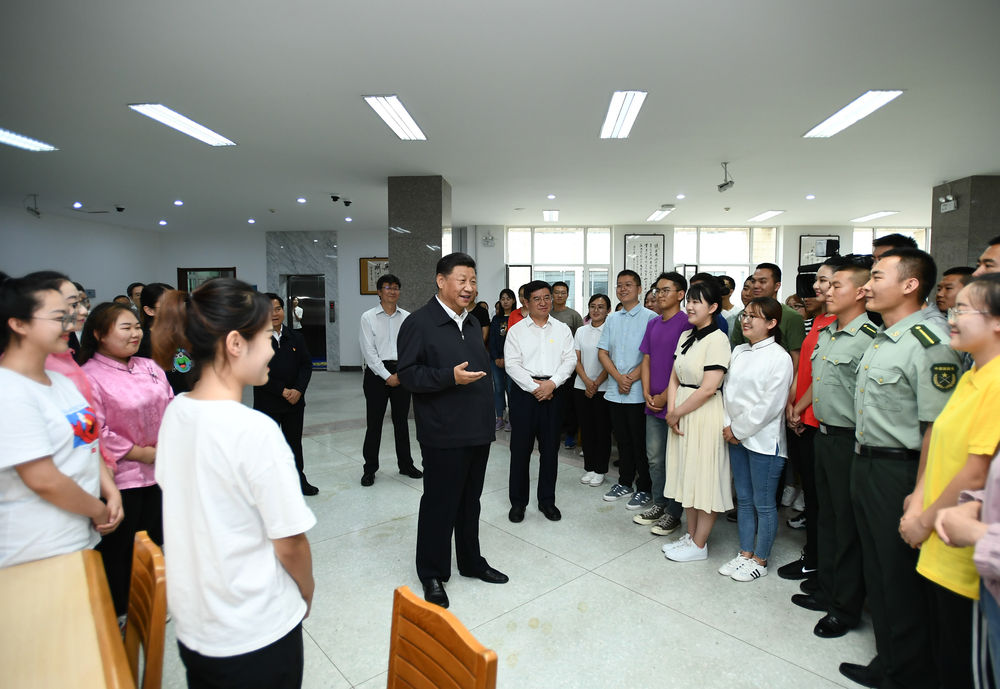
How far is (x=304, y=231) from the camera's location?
39.6 feet

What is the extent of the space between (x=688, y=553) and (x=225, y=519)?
2675mm

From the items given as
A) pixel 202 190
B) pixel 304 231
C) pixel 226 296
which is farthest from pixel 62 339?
pixel 304 231

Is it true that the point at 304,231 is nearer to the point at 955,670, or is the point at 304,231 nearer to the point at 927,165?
the point at 927,165

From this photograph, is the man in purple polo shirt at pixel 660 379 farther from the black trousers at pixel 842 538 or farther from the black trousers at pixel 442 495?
the black trousers at pixel 442 495

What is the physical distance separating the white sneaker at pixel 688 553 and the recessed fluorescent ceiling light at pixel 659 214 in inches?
314

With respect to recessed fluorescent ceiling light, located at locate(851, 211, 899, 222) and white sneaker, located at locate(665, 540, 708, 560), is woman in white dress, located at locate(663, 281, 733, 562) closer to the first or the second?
white sneaker, located at locate(665, 540, 708, 560)

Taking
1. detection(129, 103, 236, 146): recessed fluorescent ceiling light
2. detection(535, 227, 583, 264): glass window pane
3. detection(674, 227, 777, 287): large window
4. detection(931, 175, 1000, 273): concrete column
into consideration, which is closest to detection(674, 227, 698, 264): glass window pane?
detection(674, 227, 777, 287): large window

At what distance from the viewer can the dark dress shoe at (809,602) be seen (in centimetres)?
250

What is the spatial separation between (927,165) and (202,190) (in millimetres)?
10285

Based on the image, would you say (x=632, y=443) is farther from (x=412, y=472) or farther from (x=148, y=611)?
(x=148, y=611)

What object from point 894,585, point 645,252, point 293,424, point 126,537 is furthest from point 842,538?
point 645,252

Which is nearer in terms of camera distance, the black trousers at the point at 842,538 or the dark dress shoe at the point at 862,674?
the dark dress shoe at the point at 862,674

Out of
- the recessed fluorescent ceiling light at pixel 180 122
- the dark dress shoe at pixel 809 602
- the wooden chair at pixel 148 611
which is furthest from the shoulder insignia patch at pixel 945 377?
the recessed fluorescent ceiling light at pixel 180 122

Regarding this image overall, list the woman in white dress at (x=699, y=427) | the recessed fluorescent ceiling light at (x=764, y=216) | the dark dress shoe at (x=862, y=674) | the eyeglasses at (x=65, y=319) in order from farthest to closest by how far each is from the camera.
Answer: the recessed fluorescent ceiling light at (x=764, y=216), the woman in white dress at (x=699, y=427), the dark dress shoe at (x=862, y=674), the eyeglasses at (x=65, y=319)
